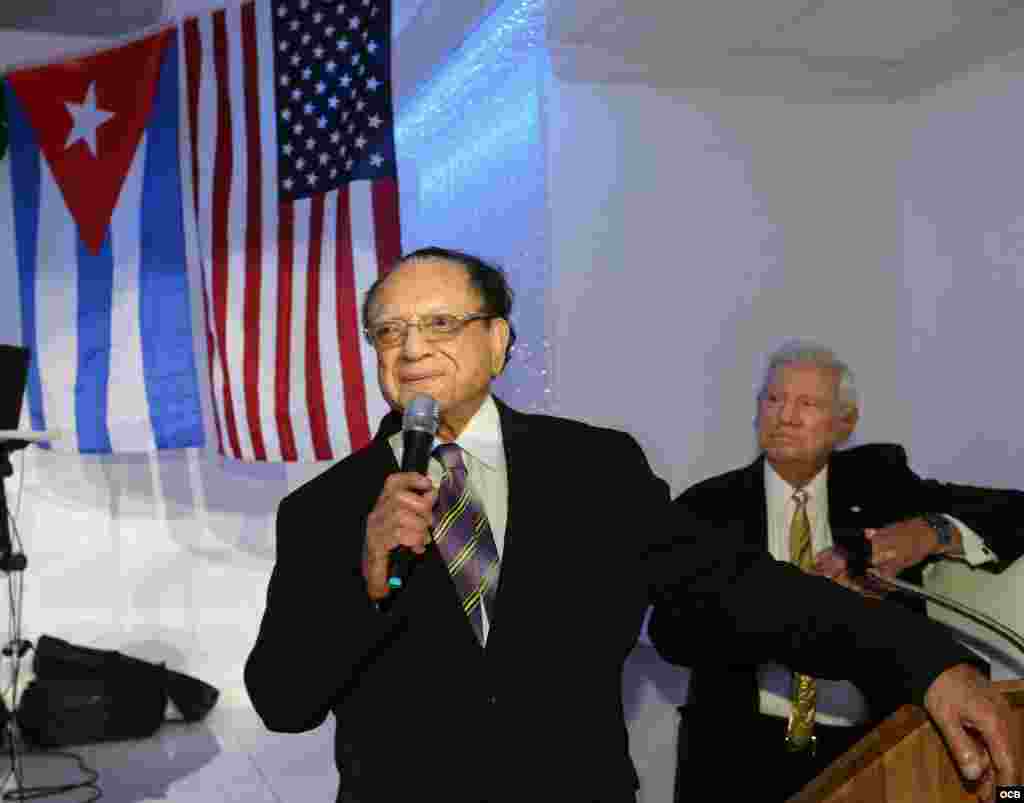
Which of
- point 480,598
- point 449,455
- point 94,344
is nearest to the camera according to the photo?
point 480,598

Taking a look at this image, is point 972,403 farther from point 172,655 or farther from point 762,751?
point 172,655

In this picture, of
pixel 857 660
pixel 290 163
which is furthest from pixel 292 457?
pixel 857 660

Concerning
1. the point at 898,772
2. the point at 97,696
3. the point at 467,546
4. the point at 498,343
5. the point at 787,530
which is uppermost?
the point at 498,343

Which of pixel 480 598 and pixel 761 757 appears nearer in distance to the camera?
pixel 480 598

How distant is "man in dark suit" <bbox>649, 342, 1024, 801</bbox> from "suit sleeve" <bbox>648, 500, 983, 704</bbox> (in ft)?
3.27

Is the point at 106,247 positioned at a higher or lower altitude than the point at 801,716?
higher

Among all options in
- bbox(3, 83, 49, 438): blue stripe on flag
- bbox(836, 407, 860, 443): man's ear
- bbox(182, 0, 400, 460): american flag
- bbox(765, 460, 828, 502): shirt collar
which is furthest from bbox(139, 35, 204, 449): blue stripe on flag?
bbox(836, 407, 860, 443): man's ear

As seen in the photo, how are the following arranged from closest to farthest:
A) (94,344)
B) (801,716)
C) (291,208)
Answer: (801,716) → (291,208) → (94,344)

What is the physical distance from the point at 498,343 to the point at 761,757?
1380 millimetres

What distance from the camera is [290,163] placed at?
412 centimetres

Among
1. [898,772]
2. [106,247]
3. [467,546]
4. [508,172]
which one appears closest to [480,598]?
[467,546]

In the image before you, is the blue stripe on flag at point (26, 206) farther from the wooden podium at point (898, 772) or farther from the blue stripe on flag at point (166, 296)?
the wooden podium at point (898, 772)

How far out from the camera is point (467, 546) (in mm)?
1547

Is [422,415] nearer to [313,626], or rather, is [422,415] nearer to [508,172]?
[313,626]
